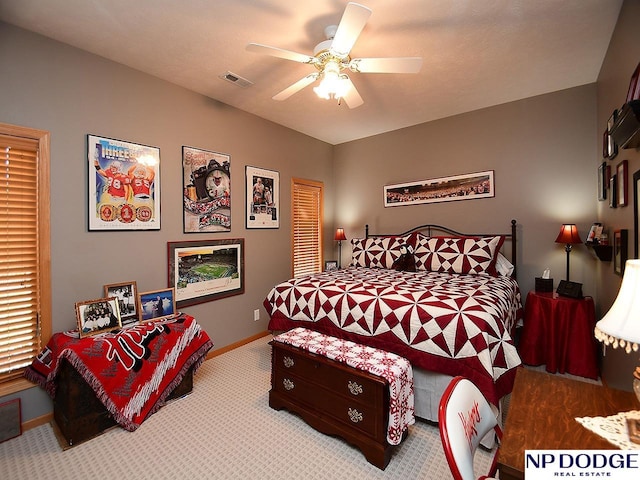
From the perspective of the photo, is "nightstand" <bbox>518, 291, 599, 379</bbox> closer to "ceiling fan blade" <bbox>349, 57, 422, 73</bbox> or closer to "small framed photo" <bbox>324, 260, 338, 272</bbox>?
"ceiling fan blade" <bbox>349, 57, 422, 73</bbox>

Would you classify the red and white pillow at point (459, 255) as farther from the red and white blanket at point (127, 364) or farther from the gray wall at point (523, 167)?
the red and white blanket at point (127, 364)

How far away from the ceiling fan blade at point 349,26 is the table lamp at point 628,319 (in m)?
1.60

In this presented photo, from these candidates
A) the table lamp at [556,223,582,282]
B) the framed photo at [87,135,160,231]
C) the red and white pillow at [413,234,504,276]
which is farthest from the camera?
the red and white pillow at [413,234,504,276]

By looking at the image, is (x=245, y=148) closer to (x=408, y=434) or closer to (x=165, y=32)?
(x=165, y=32)

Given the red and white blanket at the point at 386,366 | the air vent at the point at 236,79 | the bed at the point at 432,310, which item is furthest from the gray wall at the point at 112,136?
the red and white blanket at the point at 386,366

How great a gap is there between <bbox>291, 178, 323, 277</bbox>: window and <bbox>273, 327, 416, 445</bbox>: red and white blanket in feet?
7.29

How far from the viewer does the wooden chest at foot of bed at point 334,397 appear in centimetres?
177

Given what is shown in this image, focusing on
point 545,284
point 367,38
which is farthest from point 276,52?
point 545,284

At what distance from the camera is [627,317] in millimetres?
905

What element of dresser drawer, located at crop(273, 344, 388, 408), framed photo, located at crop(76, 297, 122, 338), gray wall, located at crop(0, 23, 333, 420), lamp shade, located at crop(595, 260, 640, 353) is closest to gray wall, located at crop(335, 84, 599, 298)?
gray wall, located at crop(0, 23, 333, 420)

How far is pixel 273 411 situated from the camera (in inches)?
90.7

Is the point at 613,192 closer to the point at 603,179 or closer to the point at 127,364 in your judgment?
the point at 603,179

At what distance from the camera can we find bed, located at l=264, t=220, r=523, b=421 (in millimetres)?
1895

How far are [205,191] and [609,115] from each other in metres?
3.79
